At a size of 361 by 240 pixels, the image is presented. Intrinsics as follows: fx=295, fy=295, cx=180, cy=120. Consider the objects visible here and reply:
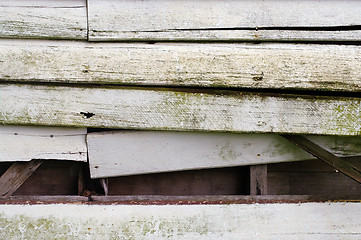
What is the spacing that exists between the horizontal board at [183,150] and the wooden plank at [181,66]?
0.24m

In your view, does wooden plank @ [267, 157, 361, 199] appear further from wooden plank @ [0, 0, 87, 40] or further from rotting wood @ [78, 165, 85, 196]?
wooden plank @ [0, 0, 87, 40]

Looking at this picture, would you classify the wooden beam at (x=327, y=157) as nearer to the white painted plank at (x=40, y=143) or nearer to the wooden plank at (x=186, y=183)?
the wooden plank at (x=186, y=183)

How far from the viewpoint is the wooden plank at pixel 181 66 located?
3.84ft

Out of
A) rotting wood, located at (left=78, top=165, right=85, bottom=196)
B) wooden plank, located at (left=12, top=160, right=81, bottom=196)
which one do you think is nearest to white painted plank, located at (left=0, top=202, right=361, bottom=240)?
rotting wood, located at (left=78, top=165, right=85, bottom=196)

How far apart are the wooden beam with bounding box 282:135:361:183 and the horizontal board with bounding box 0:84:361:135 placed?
6 cm

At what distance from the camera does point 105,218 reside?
1190 mm

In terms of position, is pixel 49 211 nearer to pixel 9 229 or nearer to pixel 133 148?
pixel 9 229

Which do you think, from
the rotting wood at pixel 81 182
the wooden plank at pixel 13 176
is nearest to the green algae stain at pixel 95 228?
the wooden plank at pixel 13 176

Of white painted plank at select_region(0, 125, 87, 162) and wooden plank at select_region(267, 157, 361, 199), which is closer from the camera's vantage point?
white painted plank at select_region(0, 125, 87, 162)

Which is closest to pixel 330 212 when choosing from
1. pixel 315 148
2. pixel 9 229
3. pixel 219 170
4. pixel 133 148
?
pixel 315 148

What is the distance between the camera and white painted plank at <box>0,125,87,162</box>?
1.23 m

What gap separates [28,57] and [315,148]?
4.02 feet

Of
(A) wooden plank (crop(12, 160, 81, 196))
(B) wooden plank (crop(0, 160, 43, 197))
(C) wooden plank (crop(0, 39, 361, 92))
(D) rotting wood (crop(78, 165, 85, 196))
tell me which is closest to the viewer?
(C) wooden plank (crop(0, 39, 361, 92))

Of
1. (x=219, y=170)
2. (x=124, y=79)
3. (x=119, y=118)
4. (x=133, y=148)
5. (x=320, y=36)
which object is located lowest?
(x=219, y=170)
